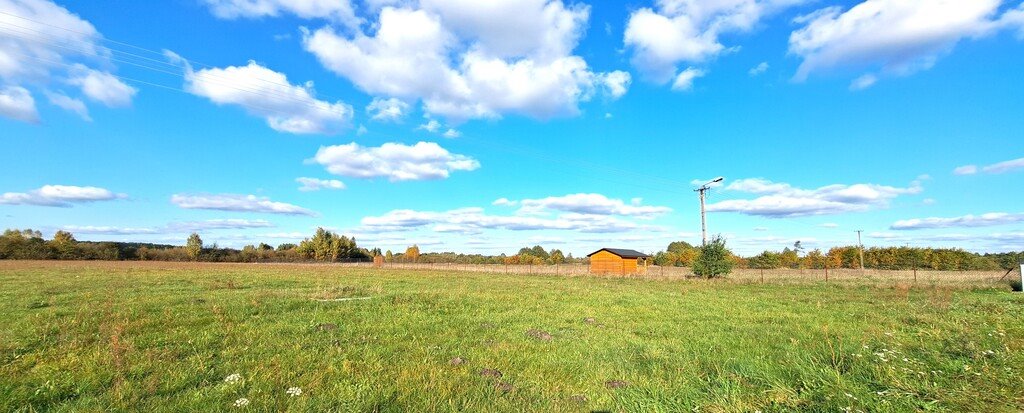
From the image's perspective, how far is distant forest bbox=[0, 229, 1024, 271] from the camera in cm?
5609

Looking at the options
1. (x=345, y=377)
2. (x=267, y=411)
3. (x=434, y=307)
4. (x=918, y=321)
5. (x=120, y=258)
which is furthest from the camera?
(x=120, y=258)

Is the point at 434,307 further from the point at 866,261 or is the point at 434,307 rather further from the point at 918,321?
the point at 866,261

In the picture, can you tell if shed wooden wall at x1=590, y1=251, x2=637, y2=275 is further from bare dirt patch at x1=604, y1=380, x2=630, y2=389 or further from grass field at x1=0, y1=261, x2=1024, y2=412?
bare dirt patch at x1=604, y1=380, x2=630, y2=389

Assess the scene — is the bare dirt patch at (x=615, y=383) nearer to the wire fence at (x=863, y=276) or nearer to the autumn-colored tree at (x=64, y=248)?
the wire fence at (x=863, y=276)

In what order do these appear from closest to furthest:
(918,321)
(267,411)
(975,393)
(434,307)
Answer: (975,393)
(267,411)
(918,321)
(434,307)

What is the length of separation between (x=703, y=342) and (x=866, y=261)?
70634mm

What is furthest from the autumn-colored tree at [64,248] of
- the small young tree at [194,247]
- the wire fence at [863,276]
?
the wire fence at [863,276]

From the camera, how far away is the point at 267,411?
15.8 feet

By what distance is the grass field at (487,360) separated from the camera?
500 centimetres

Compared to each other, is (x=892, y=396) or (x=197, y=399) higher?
(x=892, y=396)

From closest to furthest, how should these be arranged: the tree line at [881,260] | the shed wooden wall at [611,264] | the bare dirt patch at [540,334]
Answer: the bare dirt patch at [540,334], the shed wooden wall at [611,264], the tree line at [881,260]

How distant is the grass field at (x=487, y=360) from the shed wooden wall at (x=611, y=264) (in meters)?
31.7

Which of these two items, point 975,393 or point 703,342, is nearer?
point 975,393

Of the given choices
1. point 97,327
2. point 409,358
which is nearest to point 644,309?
point 409,358
